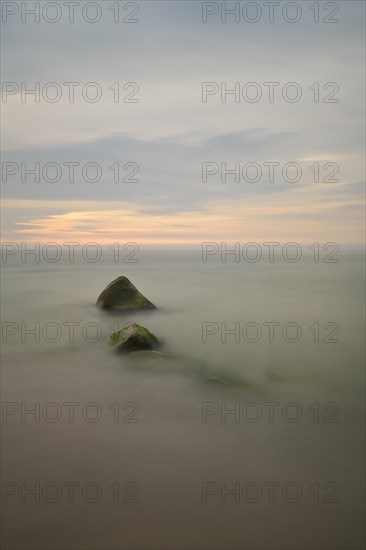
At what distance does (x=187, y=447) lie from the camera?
6523 millimetres

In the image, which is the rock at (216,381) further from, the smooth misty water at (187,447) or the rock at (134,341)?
the rock at (134,341)

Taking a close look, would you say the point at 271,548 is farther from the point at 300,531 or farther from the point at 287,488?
the point at 287,488

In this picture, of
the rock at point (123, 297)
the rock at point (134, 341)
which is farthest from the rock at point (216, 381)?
the rock at point (123, 297)

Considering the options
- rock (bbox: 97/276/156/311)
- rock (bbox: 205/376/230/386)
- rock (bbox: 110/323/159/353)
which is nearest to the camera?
rock (bbox: 205/376/230/386)

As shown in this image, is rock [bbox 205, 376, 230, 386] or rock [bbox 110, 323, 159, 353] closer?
rock [bbox 205, 376, 230, 386]

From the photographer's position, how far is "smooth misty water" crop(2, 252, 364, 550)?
4.77m

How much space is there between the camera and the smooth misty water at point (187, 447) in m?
4.77

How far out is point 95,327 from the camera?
14.6 metres

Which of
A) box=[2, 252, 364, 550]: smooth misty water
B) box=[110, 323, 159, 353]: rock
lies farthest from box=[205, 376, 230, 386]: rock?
box=[110, 323, 159, 353]: rock

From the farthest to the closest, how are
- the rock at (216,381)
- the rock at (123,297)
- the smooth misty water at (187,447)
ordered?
the rock at (123,297) → the rock at (216,381) → the smooth misty water at (187,447)

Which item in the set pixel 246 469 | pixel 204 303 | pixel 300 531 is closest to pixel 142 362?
pixel 246 469

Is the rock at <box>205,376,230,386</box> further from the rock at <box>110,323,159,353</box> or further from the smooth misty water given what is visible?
the rock at <box>110,323,159,353</box>

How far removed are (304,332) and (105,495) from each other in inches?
428

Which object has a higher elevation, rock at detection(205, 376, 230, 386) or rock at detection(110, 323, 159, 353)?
rock at detection(110, 323, 159, 353)
